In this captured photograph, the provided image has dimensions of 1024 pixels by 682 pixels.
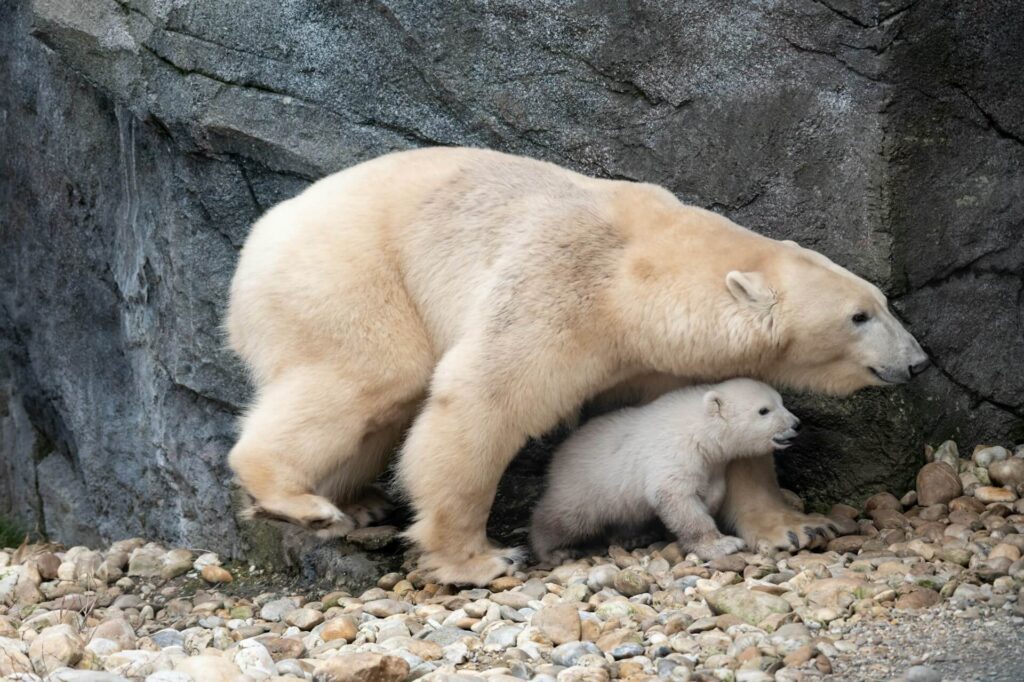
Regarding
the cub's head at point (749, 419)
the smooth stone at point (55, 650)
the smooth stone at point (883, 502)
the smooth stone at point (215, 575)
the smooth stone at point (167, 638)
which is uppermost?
the cub's head at point (749, 419)

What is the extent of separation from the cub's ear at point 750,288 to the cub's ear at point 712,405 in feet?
1.36

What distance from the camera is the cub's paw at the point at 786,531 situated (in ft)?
17.2

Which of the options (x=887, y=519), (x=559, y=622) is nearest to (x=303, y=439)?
(x=559, y=622)

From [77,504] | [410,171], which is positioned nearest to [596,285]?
[410,171]

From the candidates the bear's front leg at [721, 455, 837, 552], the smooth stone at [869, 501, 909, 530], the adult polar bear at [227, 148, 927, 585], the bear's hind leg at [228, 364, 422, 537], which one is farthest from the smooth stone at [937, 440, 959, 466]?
the bear's hind leg at [228, 364, 422, 537]

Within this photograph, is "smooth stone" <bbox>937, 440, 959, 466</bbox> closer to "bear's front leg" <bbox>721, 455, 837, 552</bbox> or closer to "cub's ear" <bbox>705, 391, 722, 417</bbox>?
"bear's front leg" <bbox>721, 455, 837, 552</bbox>

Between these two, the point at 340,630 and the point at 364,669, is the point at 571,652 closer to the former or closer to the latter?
the point at 364,669

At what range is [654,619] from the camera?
178 inches

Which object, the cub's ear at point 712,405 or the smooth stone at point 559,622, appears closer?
the smooth stone at point 559,622

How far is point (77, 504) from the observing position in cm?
877

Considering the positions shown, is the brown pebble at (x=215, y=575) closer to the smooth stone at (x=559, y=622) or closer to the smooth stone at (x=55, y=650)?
the smooth stone at (x=55, y=650)

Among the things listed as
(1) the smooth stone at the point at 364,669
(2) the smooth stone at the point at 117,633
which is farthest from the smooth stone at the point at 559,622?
(2) the smooth stone at the point at 117,633

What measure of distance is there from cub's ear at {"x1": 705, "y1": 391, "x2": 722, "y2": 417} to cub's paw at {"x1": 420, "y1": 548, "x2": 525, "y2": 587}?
1005 mm

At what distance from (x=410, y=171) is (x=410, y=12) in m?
1.07
